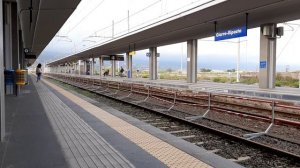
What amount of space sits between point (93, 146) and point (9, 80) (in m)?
10.9

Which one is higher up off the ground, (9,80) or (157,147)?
(9,80)

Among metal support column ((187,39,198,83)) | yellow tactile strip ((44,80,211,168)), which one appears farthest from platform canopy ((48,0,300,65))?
yellow tactile strip ((44,80,211,168))

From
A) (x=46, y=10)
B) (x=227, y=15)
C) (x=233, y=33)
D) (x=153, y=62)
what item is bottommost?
(x=153, y=62)

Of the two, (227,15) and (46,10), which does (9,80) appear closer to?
(46,10)

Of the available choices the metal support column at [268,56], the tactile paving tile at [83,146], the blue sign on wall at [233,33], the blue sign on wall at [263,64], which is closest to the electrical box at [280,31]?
the metal support column at [268,56]

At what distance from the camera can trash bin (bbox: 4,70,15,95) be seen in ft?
49.1

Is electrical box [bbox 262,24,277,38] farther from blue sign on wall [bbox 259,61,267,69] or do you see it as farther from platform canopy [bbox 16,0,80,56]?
platform canopy [bbox 16,0,80,56]

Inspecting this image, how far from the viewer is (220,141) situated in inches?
335

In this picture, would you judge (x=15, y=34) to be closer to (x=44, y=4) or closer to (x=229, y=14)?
(x=44, y=4)

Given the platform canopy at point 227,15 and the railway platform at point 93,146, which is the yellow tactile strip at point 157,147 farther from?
the platform canopy at point 227,15

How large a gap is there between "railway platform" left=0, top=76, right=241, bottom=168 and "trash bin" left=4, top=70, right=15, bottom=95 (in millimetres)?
6127

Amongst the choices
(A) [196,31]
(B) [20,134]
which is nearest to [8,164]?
(B) [20,134]

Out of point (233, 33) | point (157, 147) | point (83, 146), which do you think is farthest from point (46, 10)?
point (157, 147)

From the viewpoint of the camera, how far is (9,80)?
15.7 m
